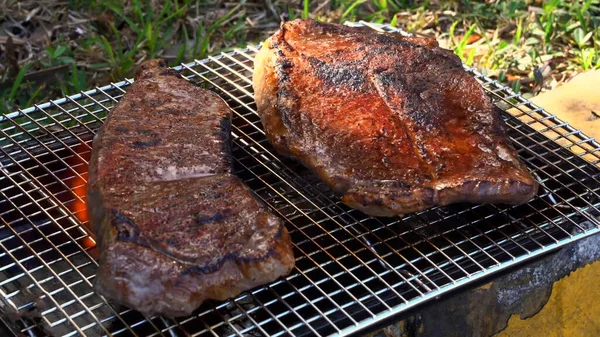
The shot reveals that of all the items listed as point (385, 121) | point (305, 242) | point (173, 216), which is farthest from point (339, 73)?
point (173, 216)

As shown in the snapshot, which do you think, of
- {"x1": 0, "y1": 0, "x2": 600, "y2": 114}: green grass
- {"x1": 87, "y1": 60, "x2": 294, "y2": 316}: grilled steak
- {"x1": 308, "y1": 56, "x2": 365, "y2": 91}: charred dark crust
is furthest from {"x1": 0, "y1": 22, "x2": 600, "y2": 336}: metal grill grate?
{"x1": 0, "y1": 0, "x2": 600, "y2": 114}: green grass

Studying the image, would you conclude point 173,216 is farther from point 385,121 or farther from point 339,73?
point 339,73

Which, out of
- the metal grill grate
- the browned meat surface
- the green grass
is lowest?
the green grass

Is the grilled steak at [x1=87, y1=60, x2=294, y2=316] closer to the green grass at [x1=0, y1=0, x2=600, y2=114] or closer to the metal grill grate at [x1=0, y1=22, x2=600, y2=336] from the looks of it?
the metal grill grate at [x1=0, y1=22, x2=600, y2=336]

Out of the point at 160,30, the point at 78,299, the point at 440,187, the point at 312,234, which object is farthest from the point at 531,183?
the point at 160,30

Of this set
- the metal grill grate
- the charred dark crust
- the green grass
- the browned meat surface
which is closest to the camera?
the metal grill grate

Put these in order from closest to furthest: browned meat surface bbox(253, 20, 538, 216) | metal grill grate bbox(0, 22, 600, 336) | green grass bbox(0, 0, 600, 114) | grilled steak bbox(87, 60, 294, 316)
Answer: grilled steak bbox(87, 60, 294, 316) < metal grill grate bbox(0, 22, 600, 336) < browned meat surface bbox(253, 20, 538, 216) < green grass bbox(0, 0, 600, 114)
